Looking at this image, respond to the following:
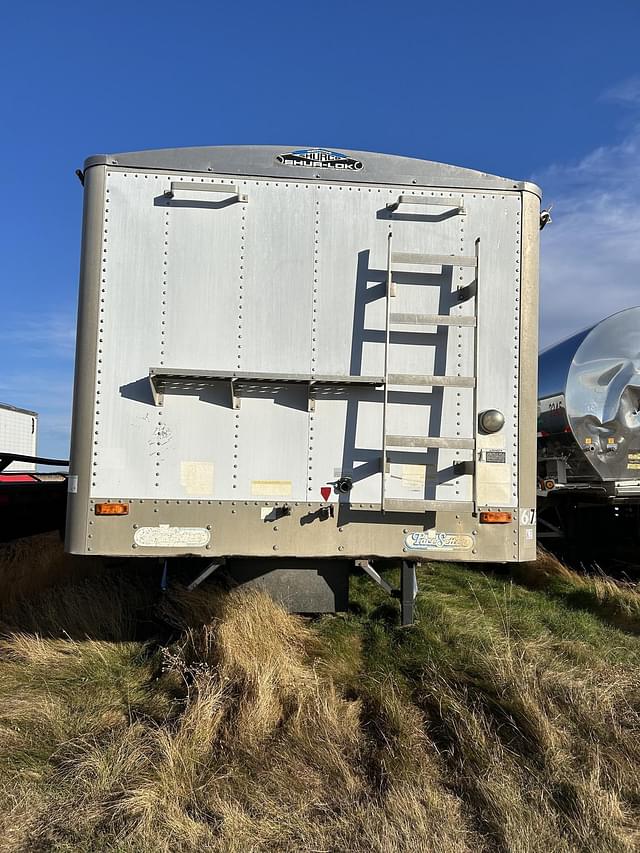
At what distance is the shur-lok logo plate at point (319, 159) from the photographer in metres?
4.35

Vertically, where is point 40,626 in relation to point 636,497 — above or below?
below

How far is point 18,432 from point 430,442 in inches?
1024

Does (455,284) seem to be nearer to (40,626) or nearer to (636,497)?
(40,626)

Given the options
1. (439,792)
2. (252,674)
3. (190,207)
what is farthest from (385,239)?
(439,792)

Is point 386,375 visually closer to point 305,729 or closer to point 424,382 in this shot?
point 424,382

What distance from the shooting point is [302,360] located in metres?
4.22

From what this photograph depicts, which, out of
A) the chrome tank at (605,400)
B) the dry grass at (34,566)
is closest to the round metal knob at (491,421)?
the dry grass at (34,566)

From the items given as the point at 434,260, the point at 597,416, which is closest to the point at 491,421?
the point at 434,260

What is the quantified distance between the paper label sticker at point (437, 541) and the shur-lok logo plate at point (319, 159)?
92.3 inches

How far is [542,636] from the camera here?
542cm

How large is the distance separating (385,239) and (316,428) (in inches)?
49.9

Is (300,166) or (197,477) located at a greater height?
(300,166)

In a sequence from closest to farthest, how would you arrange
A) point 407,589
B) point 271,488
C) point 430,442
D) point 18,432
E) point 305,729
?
point 305,729
point 430,442
point 271,488
point 407,589
point 18,432

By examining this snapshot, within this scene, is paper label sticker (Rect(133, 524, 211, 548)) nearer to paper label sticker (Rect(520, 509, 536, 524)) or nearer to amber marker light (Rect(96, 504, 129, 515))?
amber marker light (Rect(96, 504, 129, 515))
